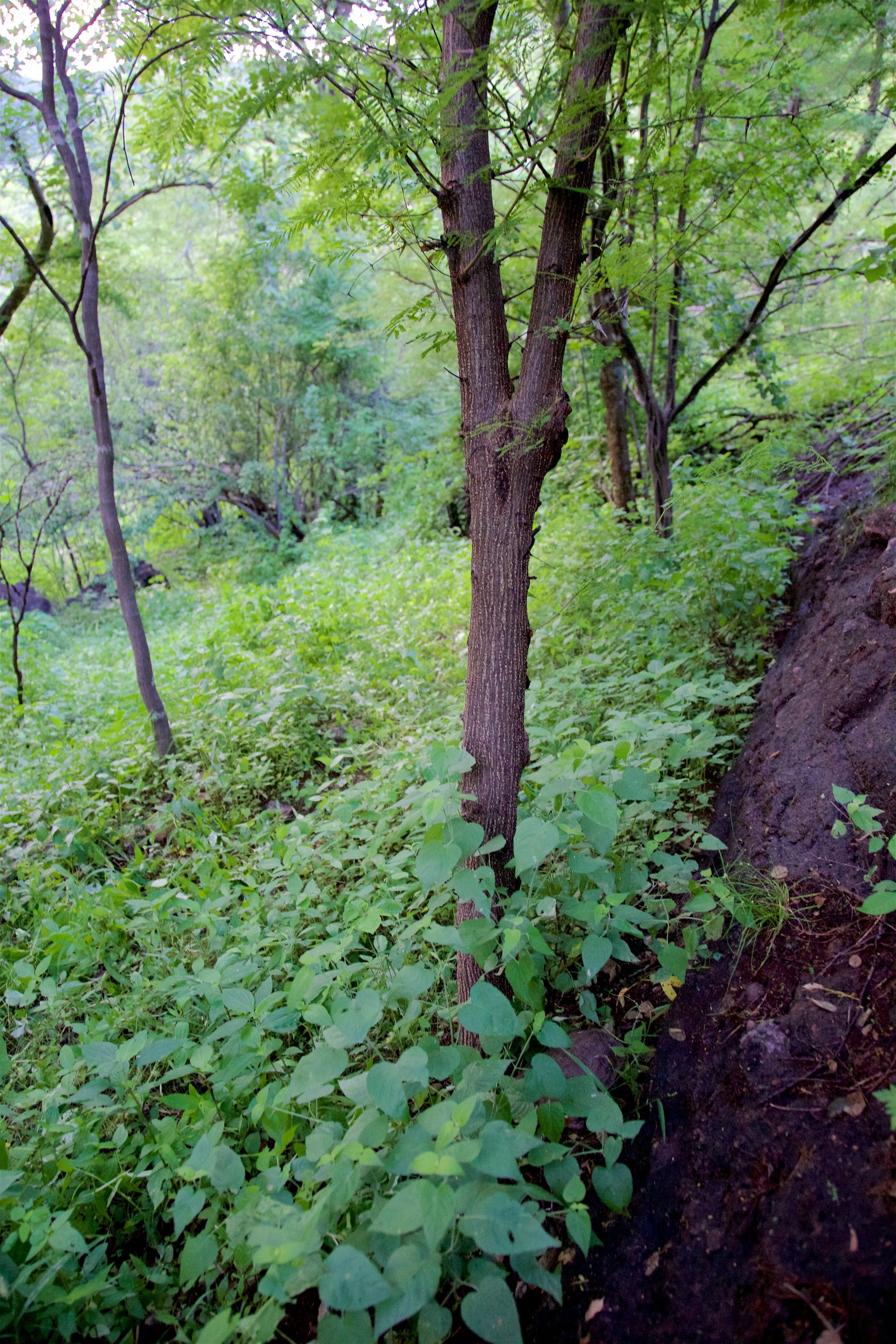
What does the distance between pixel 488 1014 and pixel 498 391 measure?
161 cm

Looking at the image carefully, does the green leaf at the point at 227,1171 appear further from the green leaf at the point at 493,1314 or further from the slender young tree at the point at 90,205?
the slender young tree at the point at 90,205

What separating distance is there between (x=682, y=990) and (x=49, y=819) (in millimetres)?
3382

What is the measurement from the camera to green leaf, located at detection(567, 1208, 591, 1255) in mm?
1224

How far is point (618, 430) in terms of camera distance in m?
5.38

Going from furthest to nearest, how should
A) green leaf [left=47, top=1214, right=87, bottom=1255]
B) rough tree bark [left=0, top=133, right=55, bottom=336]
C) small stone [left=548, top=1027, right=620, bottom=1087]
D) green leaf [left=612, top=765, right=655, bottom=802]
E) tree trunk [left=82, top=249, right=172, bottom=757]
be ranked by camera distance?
rough tree bark [left=0, top=133, right=55, bottom=336] < tree trunk [left=82, top=249, right=172, bottom=757] < green leaf [left=612, top=765, right=655, bottom=802] < small stone [left=548, top=1027, right=620, bottom=1087] < green leaf [left=47, top=1214, right=87, bottom=1255]

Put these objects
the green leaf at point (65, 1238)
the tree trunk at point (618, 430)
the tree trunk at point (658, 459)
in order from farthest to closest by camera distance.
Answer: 1. the tree trunk at point (618, 430)
2. the tree trunk at point (658, 459)
3. the green leaf at point (65, 1238)

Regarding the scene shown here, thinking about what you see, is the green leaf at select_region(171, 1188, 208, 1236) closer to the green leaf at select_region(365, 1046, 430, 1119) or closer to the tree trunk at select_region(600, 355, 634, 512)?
the green leaf at select_region(365, 1046, 430, 1119)

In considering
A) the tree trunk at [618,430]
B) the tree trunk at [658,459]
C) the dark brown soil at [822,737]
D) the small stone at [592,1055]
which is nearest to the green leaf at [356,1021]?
the small stone at [592,1055]

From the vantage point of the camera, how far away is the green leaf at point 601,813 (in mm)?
→ 1634

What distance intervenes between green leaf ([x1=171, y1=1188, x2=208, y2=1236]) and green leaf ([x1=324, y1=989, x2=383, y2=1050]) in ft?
1.43

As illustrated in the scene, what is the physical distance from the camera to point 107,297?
6.90 metres

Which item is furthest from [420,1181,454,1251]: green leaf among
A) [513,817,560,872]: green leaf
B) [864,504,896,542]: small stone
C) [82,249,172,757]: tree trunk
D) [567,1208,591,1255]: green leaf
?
[82,249,172,757]: tree trunk

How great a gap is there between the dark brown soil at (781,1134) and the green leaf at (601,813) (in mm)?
464

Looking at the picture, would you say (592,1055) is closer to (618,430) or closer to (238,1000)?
(238,1000)
